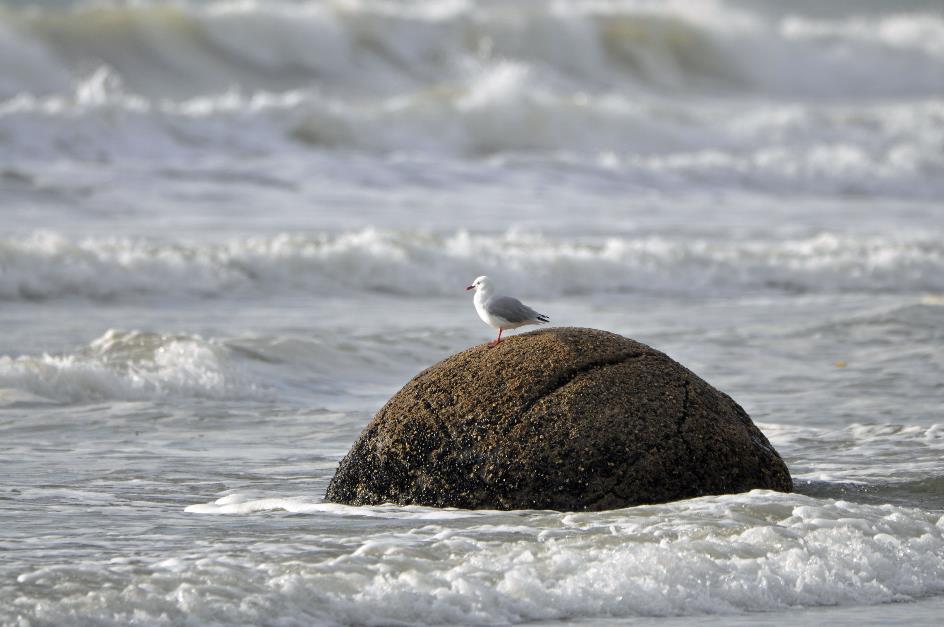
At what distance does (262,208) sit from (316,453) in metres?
13.5

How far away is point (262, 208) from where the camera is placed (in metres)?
21.1

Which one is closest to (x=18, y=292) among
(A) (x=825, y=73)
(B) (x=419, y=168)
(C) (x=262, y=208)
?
(C) (x=262, y=208)

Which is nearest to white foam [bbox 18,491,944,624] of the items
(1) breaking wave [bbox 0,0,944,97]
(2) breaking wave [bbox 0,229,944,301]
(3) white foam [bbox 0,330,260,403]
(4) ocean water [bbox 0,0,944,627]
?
(4) ocean water [bbox 0,0,944,627]

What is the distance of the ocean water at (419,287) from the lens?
5289mm

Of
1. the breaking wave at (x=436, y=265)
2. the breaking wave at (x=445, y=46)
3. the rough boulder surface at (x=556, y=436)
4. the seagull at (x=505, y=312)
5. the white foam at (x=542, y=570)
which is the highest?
the breaking wave at (x=445, y=46)

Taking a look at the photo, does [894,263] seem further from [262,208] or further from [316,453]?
[316,453]

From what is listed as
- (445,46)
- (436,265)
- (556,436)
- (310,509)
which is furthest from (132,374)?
(445,46)

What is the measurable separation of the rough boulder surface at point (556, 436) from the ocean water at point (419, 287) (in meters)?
0.12

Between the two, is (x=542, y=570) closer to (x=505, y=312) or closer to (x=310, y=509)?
(x=310, y=509)

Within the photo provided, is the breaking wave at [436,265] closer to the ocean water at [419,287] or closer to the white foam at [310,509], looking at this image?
the ocean water at [419,287]

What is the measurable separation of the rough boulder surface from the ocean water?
0.12m

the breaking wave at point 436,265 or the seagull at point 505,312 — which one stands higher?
the breaking wave at point 436,265

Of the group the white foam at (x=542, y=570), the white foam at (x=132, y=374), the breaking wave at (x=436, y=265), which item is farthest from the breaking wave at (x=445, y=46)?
the white foam at (x=542, y=570)

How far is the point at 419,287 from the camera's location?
16.1m
